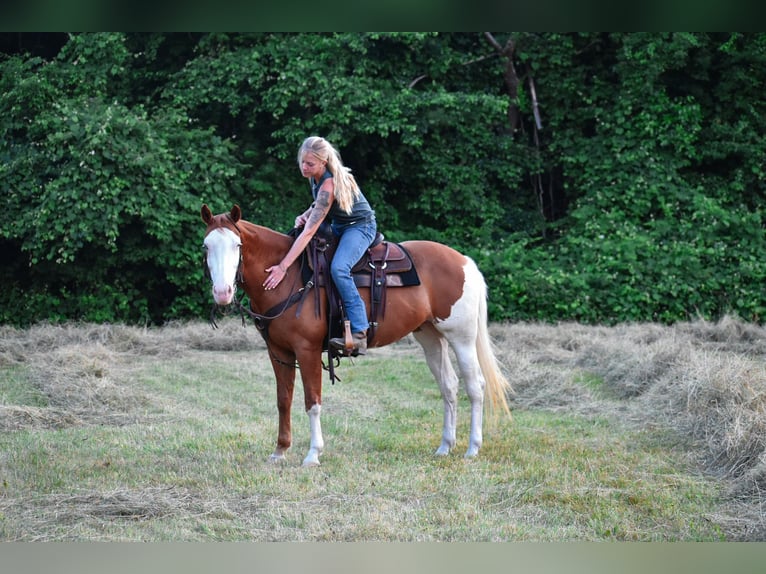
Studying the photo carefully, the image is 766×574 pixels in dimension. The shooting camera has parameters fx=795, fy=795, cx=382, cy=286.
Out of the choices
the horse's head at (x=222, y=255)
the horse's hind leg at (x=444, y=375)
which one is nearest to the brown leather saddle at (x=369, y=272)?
the horse's hind leg at (x=444, y=375)

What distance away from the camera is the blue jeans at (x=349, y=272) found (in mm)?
5468

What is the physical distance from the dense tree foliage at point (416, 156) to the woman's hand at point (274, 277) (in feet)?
25.6

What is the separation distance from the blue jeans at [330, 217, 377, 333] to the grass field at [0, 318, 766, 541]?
1.02 metres

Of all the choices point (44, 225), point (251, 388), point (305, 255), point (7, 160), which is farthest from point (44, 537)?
point (7, 160)

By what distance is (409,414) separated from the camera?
24.5 ft

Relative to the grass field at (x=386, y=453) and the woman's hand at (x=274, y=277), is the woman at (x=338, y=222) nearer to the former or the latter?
the woman's hand at (x=274, y=277)

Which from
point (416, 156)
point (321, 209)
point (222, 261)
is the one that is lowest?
point (222, 261)

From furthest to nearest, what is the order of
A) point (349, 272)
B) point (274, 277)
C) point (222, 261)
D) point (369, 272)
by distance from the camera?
point (369, 272) < point (349, 272) < point (274, 277) < point (222, 261)

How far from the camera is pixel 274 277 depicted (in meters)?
5.36

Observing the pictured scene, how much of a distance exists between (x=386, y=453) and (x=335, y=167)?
6.94ft

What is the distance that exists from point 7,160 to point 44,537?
36.6 ft

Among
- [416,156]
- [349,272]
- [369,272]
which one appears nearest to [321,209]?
[349,272]

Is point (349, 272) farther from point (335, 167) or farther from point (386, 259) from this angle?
point (335, 167)

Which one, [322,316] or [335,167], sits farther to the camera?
[322,316]
